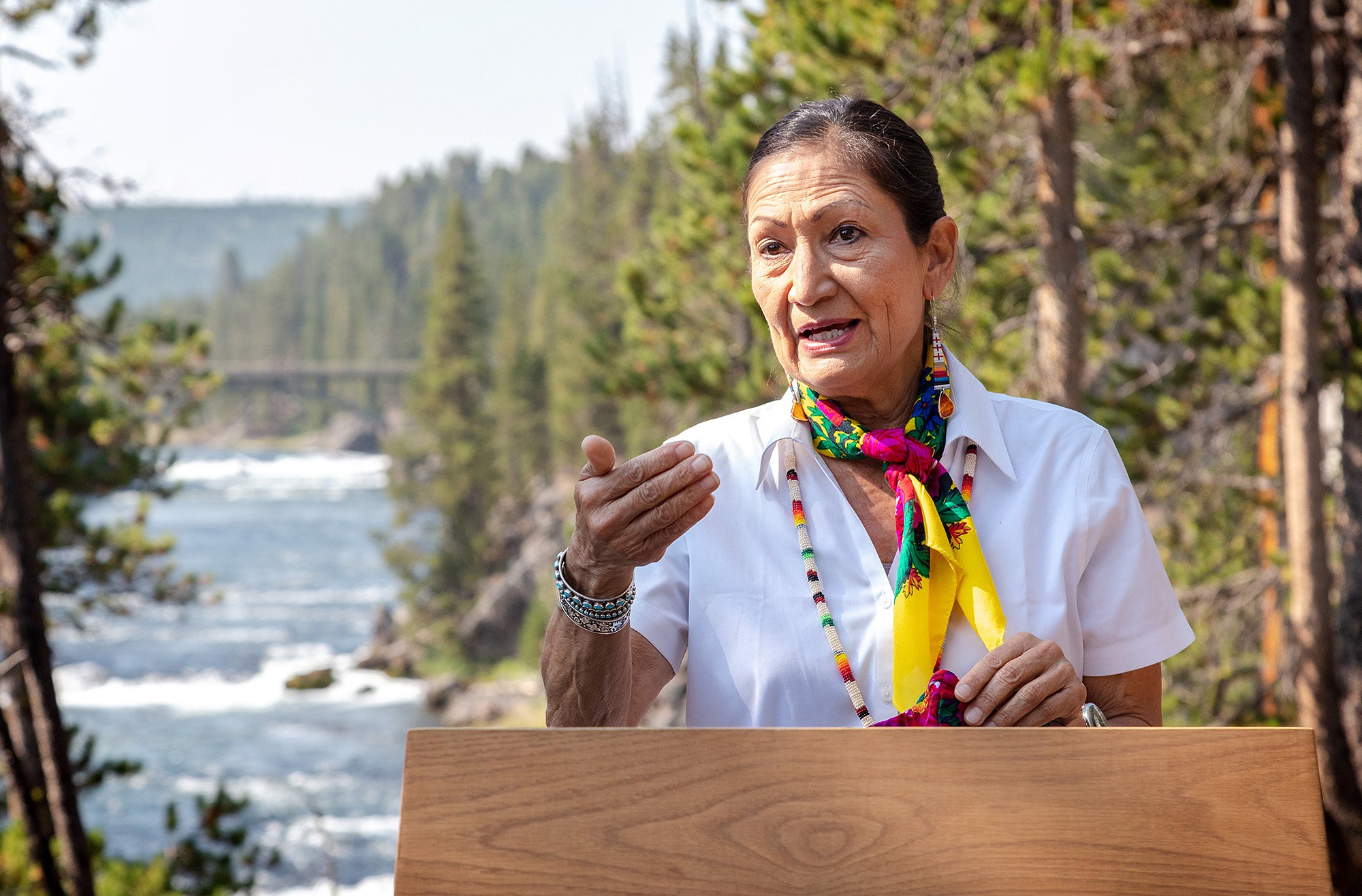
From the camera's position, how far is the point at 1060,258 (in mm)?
6789

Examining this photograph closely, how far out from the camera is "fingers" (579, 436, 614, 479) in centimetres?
144

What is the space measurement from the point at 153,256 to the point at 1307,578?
199338 mm

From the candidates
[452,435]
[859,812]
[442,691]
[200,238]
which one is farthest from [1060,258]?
[200,238]

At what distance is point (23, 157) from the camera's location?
6.43 m

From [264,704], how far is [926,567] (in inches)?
1177

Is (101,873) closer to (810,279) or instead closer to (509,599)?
(810,279)

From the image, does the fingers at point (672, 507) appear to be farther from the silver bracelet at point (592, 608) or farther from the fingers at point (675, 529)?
the silver bracelet at point (592, 608)

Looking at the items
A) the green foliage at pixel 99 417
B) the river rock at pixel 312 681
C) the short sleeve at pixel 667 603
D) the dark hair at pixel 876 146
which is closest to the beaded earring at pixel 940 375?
the dark hair at pixel 876 146

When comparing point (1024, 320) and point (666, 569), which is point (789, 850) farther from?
point (1024, 320)

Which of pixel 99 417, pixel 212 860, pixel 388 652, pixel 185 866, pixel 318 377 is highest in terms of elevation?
pixel 99 417

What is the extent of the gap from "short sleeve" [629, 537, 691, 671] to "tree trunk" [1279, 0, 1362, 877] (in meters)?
4.79

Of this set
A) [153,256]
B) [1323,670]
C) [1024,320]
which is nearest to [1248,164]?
[1024,320]

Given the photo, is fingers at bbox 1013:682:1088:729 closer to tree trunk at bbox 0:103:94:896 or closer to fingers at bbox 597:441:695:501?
fingers at bbox 597:441:695:501

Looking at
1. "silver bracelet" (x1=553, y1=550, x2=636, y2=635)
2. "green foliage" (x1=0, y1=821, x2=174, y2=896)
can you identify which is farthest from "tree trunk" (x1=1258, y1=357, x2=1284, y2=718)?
"green foliage" (x1=0, y1=821, x2=174, y2=896)
